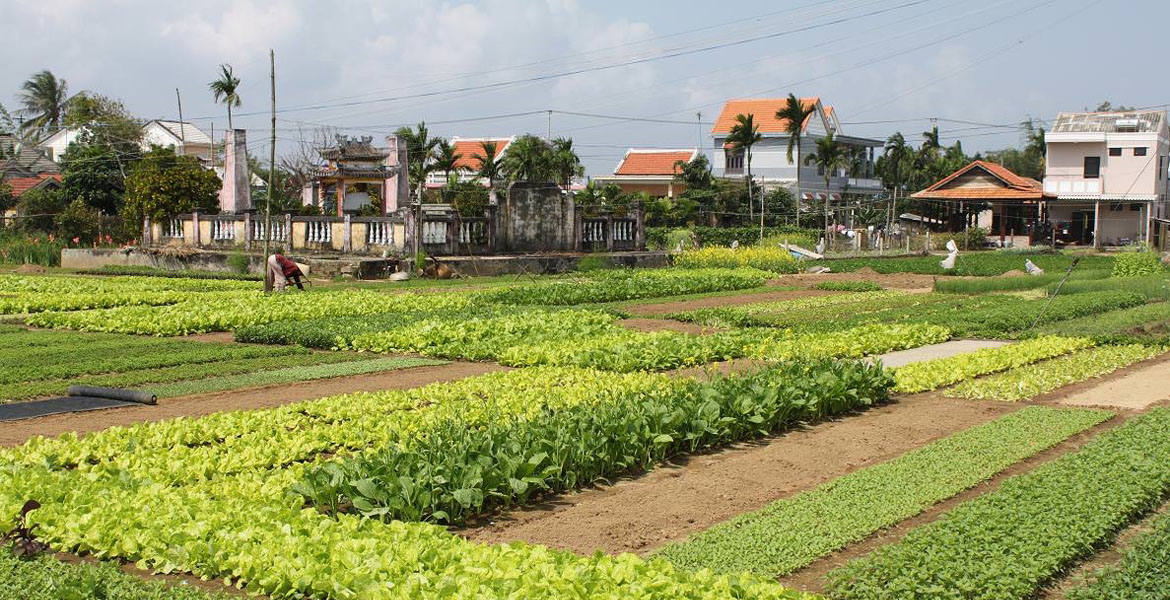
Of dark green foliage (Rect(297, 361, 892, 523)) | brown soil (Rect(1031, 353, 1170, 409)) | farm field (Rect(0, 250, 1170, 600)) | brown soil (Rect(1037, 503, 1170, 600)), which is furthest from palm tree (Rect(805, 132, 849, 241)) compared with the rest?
brown soil (Rect(1037, 503, 1170, 600))

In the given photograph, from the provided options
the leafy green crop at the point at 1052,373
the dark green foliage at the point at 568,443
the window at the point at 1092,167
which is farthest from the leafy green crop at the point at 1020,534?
the window at the point at 1092,167

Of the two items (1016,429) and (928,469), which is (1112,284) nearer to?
(1016,429)

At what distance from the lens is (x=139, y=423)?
37.0ft

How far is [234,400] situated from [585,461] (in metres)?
5.74

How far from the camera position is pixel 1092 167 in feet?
208

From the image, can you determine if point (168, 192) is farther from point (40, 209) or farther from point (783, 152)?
point (783, 152)

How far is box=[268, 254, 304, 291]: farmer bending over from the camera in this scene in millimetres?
28266

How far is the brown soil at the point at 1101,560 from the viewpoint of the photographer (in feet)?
22.8

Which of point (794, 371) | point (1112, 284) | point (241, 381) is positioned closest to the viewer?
point (794, 371)

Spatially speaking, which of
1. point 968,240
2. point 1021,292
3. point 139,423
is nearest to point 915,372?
point 139,423

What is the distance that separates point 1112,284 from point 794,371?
726 inches

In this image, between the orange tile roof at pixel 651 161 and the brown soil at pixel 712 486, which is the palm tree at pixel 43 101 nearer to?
the orange tile roof at pixel 651 161

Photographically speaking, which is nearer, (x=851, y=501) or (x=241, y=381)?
(x=851, y=501)

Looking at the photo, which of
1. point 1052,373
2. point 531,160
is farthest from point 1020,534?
point 531,160
